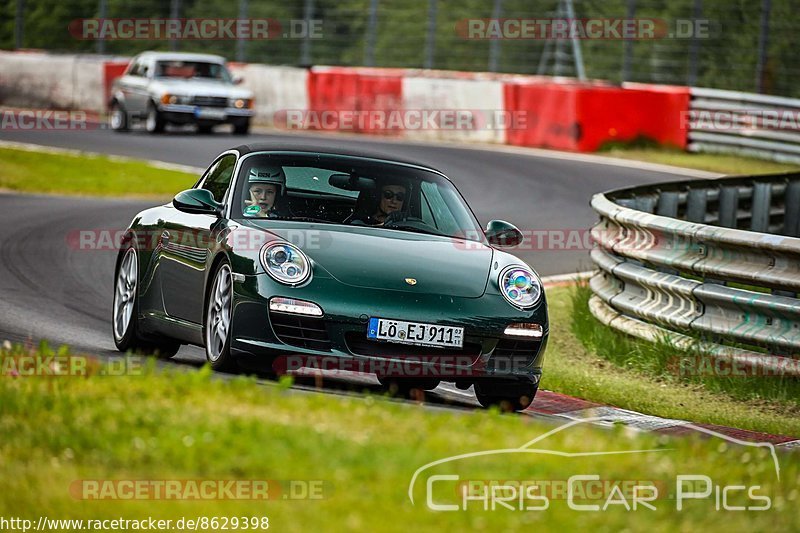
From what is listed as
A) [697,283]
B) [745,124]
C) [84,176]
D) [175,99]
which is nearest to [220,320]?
[697,283]

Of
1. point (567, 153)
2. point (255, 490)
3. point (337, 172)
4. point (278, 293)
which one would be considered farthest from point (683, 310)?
point (567, 153)

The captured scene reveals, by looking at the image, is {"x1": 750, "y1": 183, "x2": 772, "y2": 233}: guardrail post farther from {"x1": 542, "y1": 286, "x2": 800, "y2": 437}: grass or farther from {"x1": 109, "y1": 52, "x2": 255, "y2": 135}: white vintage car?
{"x1": 109, "y1": 52, "x2": 255, "y2": 135}: white vintage car

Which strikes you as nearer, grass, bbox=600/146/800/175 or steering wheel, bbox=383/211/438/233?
steering wheel, bbox=383/211/438/233

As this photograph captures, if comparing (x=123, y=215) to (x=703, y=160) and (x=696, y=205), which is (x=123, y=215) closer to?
(x=696, y=205)

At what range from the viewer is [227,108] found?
96.6ft

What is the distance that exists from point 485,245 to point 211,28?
100 feet

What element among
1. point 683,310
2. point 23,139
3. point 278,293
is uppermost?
point 278,293

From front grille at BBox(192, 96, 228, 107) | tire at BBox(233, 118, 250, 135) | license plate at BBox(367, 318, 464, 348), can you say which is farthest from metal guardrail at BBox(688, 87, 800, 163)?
license plate at BBox(367, 318, 464, 348)

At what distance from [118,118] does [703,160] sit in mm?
12130

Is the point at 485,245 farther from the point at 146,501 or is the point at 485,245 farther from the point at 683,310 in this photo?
the point at 146,501

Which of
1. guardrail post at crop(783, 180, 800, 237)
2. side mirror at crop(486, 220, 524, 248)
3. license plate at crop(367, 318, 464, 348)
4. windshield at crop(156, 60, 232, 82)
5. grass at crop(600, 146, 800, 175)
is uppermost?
side mirror at crop(486, 220, 524, 248)

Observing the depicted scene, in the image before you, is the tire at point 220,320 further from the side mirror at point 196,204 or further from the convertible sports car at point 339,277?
the side mirror at point 196,204

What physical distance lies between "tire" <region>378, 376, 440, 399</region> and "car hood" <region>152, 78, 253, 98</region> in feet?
70.1

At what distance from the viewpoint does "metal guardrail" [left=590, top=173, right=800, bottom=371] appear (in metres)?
9.34
